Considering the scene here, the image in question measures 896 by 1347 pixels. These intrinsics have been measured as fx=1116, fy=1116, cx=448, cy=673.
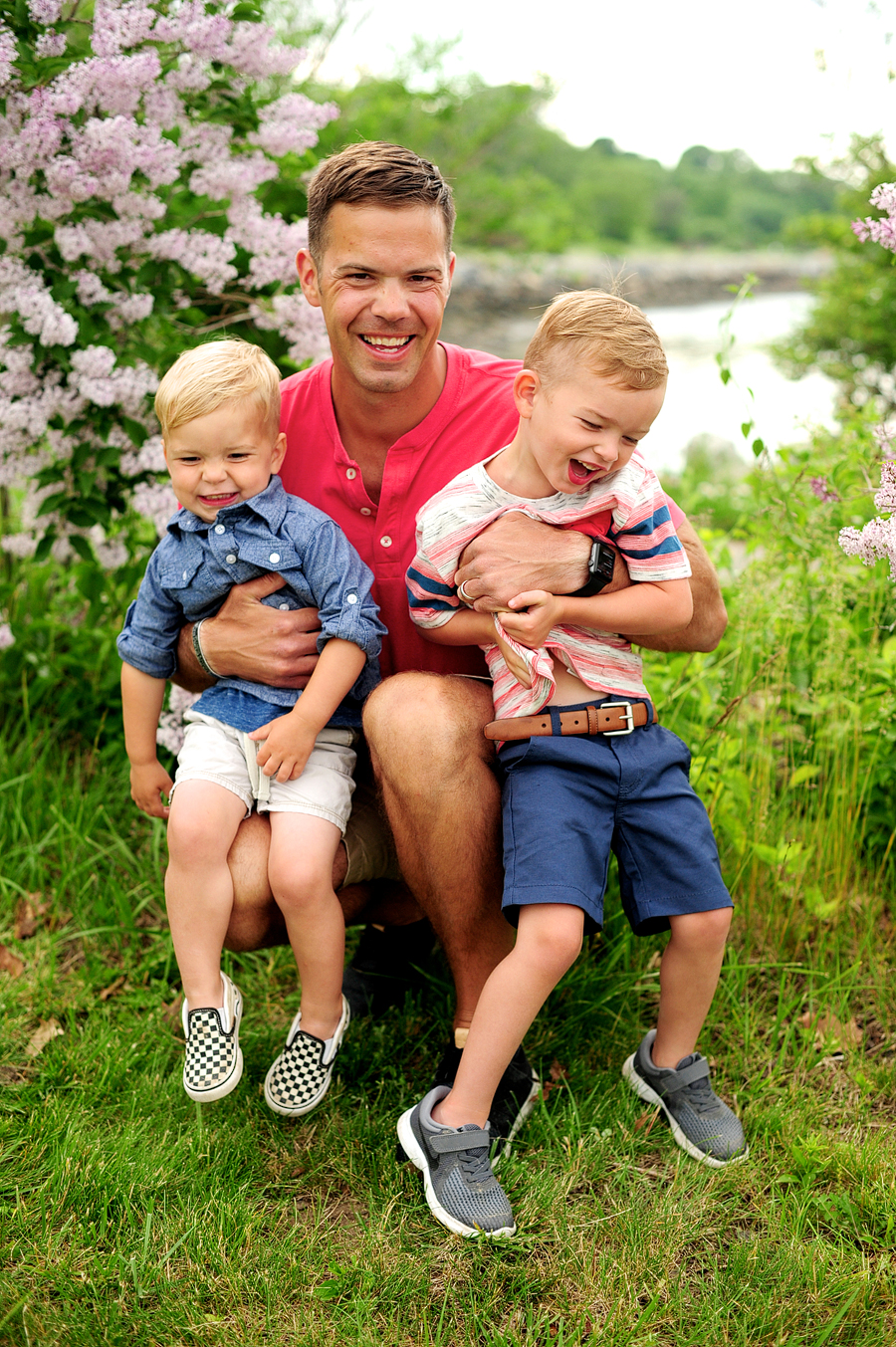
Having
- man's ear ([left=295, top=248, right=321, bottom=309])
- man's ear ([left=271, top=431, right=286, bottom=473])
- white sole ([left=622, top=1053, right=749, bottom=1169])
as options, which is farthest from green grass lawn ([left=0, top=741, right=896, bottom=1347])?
man's ear ([left=295, top=248, right=321, bottom=309])

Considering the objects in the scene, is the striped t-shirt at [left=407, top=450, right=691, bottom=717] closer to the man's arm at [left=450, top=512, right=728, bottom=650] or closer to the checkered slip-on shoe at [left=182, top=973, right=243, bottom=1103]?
the man's arm at [left=450, top=512, right=728, bottom=650]

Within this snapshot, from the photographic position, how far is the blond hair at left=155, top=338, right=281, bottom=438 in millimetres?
1991

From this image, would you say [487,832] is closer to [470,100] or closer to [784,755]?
[784,755]

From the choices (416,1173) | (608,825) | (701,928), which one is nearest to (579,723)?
(608,825)

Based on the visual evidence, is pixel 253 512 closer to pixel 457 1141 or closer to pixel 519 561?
pixel 519 561

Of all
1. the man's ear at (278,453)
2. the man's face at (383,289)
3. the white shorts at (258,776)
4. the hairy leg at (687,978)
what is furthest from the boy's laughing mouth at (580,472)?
the hairy leg at (687,978)

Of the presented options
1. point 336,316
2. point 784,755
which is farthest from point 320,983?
point 784,755

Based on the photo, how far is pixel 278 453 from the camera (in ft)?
7.14

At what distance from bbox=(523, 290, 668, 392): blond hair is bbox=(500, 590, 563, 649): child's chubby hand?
14.8 inches

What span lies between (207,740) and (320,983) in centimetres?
49

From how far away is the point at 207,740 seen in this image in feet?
6.83

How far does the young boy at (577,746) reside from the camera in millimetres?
1858

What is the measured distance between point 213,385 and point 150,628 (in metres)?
0.50

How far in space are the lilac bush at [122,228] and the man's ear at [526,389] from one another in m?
1.06
